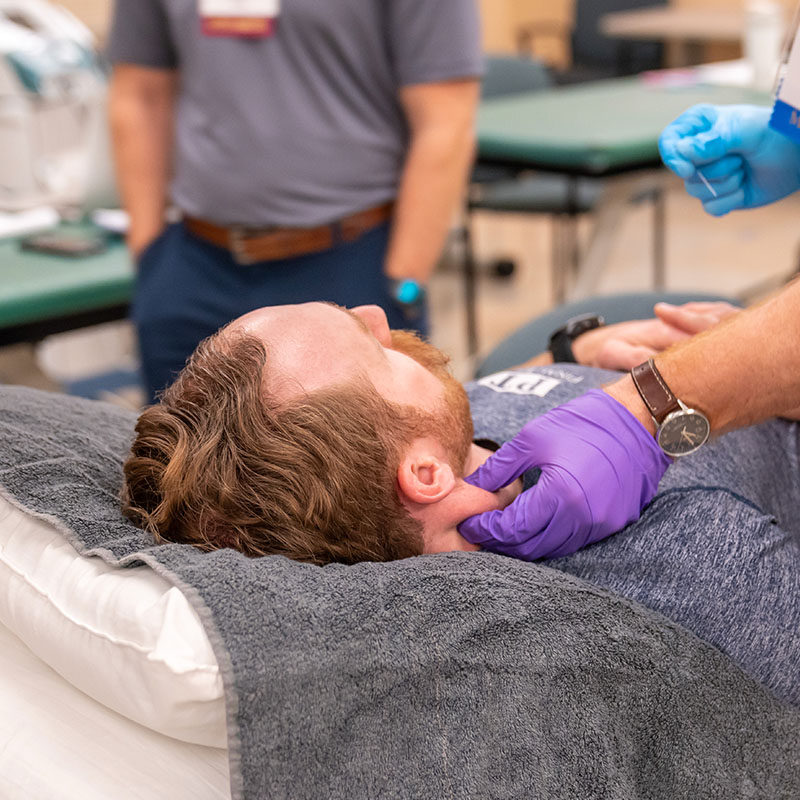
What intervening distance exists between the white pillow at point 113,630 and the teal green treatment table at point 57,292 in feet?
3.47

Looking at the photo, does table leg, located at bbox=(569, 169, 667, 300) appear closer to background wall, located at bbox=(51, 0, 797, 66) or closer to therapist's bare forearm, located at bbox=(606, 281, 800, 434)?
therapist's bare forearm, located at bbox=(606, 281, 800, 434)

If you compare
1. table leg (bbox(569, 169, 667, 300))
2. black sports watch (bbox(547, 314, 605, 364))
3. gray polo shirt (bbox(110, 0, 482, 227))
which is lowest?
table leg (bbox(569, 169, 667, 300))

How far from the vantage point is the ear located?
976 millimetres

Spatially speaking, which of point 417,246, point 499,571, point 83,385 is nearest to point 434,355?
point 499,571

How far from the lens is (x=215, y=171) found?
183 cm

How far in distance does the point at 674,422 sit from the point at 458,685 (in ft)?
1.11

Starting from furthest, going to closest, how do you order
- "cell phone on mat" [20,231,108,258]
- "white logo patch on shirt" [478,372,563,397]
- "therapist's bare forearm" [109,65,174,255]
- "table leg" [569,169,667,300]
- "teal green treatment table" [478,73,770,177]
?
"table leg" [569,169,667,300], "teal green treatment table" [478,73,770,177], "cell phone on mat" [20,231,108,258], "therapist's bare forearm" [109,65,174,255], "white logo patch on shirt" [478,372,563,397]

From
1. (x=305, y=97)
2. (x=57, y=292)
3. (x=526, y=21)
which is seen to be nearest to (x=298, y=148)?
(x=305, y=97)

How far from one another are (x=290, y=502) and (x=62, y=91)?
5.92 ft

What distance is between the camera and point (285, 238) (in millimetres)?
1837

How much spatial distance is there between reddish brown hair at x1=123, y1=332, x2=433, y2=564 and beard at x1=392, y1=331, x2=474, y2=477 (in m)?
0.04

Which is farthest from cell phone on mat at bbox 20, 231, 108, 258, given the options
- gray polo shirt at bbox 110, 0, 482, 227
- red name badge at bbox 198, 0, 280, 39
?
red name badge at bbox 198, 0, 280, 39

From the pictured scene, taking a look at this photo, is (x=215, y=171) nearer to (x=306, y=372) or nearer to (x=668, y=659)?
(x=306, y=372)

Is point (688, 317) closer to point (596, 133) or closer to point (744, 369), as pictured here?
point (744, 369)
